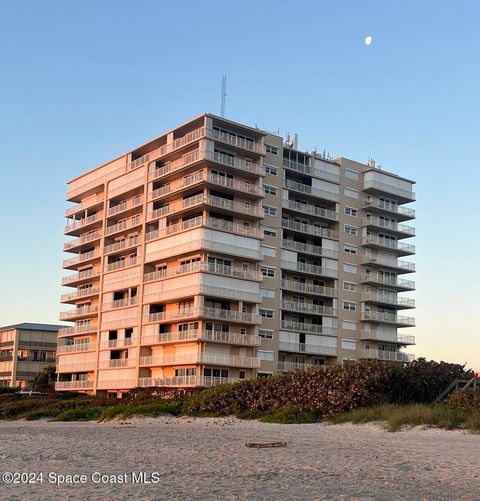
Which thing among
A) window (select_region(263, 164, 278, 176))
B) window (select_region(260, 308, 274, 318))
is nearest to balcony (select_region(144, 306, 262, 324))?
window (select_region(260, 308, 274, 318))

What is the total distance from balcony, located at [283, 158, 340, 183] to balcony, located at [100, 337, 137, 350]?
2459 centimetres

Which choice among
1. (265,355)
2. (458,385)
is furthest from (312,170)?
(458,385)

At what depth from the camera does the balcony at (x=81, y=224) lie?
85.8m

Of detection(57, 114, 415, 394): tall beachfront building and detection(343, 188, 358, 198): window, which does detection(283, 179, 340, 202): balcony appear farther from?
detection(343, 188, 358, 198): window

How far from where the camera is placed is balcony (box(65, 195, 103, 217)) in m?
86.9

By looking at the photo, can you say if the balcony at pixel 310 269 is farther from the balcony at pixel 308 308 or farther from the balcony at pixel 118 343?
the balcony at pixel 118 343

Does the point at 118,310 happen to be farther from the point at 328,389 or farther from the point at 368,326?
the point at 328,389

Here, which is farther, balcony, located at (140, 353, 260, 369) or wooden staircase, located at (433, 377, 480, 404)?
balcony, located at (140, 353, 260, 369)

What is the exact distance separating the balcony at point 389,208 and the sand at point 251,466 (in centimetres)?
6048

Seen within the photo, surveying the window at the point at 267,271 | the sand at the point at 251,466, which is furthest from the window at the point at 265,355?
the sand at the point at 251,466

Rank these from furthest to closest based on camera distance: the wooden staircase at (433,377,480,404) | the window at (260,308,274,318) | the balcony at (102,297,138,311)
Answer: the balcony at (102,297,138,311) < the window at (260,308,274,318) < the wooden staircase at (433,377,480,404)

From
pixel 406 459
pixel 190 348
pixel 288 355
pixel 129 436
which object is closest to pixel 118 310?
pixel 190 348

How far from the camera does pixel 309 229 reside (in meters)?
80.4

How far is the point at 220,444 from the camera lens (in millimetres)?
23234
